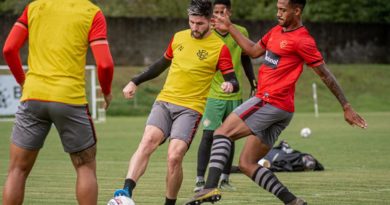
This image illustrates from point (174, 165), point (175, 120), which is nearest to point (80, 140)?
point (174, 165)

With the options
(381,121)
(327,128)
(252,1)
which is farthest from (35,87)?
(252,1)

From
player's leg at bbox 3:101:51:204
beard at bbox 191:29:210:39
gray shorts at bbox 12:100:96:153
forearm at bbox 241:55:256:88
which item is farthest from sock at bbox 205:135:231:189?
forearm at bbox 241:55:256:88

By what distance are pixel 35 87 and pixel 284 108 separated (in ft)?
10.1

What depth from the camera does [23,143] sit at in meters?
9.99

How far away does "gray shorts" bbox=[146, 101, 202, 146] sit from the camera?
40.1 feet

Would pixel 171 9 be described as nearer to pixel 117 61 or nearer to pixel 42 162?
pixel 117 61

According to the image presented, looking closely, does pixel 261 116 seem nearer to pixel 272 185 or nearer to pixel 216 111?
pixel 272 185

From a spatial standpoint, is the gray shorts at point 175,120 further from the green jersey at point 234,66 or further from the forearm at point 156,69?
the green jersey at point 234,66

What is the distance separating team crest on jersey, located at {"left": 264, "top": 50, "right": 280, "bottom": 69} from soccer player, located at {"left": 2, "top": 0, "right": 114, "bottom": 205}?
97.9 inches

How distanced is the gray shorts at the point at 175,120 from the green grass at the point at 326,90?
32.2m

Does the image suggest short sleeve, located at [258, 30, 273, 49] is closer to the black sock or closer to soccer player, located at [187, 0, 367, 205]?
soccer player, located at [187, 0, 367, 205]

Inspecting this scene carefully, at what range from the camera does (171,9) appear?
64.5m

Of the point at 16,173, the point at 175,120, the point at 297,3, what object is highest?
the point at 297,3

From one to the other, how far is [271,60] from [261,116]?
1.94ft
